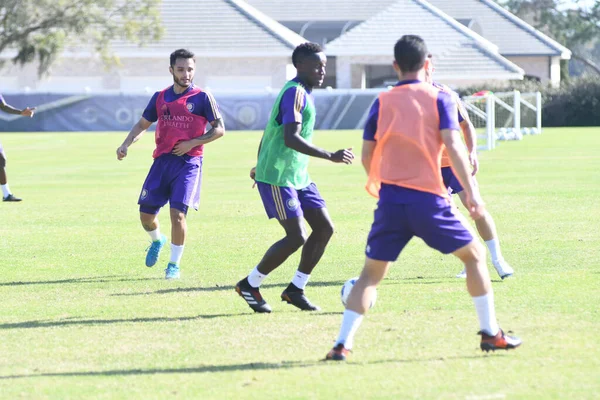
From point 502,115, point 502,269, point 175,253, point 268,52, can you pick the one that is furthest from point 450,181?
point 268,52

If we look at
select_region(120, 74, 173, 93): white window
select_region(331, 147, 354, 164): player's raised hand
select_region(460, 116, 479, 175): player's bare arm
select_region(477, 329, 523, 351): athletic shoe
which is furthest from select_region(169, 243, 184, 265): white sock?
select_region(120, 74, 173, 93): white window

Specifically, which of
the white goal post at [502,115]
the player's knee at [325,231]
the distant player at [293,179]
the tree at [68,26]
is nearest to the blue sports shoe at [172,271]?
the distant player at [293,179]

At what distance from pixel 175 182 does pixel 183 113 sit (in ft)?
2.14

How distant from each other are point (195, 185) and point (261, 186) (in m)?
2.05

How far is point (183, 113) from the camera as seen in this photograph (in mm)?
10445

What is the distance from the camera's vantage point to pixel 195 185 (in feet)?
34.9

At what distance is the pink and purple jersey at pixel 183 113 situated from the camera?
411 inches

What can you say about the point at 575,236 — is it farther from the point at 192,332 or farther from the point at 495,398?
the point at 495,398

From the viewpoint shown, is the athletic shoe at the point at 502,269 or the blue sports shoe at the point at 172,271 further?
the blue sports shoe at the point at 172,271

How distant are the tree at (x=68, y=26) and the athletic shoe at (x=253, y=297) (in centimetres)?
5161

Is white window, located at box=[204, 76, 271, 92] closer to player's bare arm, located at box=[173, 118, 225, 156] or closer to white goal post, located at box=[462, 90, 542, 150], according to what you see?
white goal post, located at box=[462, 90, 542, 150]

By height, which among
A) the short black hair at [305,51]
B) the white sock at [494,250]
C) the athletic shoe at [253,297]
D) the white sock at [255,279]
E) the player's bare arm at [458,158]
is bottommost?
the white sock at [494,250]

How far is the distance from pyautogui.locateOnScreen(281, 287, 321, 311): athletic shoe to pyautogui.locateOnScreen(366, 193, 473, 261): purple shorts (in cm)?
208

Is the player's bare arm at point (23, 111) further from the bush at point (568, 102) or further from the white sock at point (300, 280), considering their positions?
the bush at point (568, 102)
